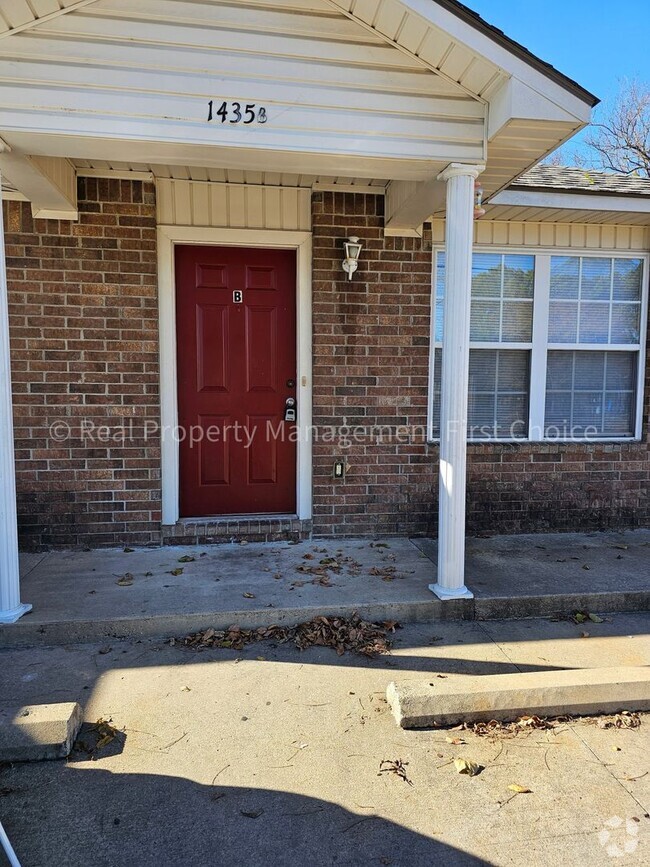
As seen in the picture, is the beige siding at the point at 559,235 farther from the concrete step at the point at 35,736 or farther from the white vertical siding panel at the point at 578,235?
the concrete step at the point at 35,736

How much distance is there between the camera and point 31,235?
14.8 ft

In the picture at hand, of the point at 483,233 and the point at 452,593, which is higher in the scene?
the point at 483,233

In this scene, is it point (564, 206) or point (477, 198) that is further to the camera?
point (564, 206)

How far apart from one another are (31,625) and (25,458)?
1.64 metres

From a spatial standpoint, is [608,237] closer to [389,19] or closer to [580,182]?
[580,182]

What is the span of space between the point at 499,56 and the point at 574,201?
1.91m

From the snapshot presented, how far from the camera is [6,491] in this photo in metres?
3.48

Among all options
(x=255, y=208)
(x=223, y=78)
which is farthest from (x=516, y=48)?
(x=255, y=208)

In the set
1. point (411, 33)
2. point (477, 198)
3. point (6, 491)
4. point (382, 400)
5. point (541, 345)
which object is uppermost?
point (411, 33)

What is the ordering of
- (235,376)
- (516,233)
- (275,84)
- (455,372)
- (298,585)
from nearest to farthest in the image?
(275,84) < (455,372) < (298,585) < (235,376) < (516,233)

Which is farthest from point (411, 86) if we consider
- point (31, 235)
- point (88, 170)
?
point (31, 235)


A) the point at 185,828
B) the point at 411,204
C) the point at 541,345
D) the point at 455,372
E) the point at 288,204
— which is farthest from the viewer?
the point at 541,345

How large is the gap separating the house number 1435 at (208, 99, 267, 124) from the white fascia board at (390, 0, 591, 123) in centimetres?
95

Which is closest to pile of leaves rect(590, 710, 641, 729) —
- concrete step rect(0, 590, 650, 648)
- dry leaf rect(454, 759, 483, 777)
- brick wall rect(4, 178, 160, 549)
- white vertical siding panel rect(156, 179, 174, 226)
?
dry leaf rect(454, 759, 483, 777)
